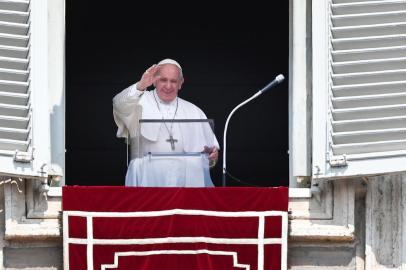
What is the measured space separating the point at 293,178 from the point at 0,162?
5.11ft

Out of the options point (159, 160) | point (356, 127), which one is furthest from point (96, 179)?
point (356, 127)

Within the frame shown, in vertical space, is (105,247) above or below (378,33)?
below

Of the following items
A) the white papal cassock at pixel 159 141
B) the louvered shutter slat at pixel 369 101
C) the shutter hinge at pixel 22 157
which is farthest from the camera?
the white papal cassock at pixel 159 141

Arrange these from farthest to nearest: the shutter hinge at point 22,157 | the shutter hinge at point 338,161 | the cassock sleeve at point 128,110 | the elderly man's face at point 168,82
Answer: the elderly man's face at point 168,82
the cassock sleeve at point 128,110
the shutter hinge at point 338,161
the shutter hinge at point 22,157

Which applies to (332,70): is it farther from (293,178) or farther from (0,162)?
(0,162)

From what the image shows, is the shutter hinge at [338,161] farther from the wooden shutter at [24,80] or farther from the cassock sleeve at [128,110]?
the wooden shutter at [24,80]

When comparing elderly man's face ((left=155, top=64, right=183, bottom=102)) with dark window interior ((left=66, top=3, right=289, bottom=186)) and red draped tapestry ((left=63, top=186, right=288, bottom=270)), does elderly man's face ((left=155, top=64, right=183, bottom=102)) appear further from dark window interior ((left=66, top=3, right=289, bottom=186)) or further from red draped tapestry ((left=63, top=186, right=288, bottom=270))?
A: dark window interior ((left=66, top=3, right=289, bottom=186))

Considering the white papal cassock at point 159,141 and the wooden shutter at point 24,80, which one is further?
the white papal cassock at point 159,141

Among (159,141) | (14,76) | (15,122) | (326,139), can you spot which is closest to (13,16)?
(14,76)

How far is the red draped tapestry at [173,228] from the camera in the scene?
36.5 feet

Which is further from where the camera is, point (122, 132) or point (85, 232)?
point (122, 132)

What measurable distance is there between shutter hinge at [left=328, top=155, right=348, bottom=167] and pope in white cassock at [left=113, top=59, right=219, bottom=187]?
0.88 m

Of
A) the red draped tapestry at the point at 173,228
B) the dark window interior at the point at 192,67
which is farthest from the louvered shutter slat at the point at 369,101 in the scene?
the dark window interior at the point at 192,67

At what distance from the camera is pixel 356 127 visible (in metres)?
11.2
